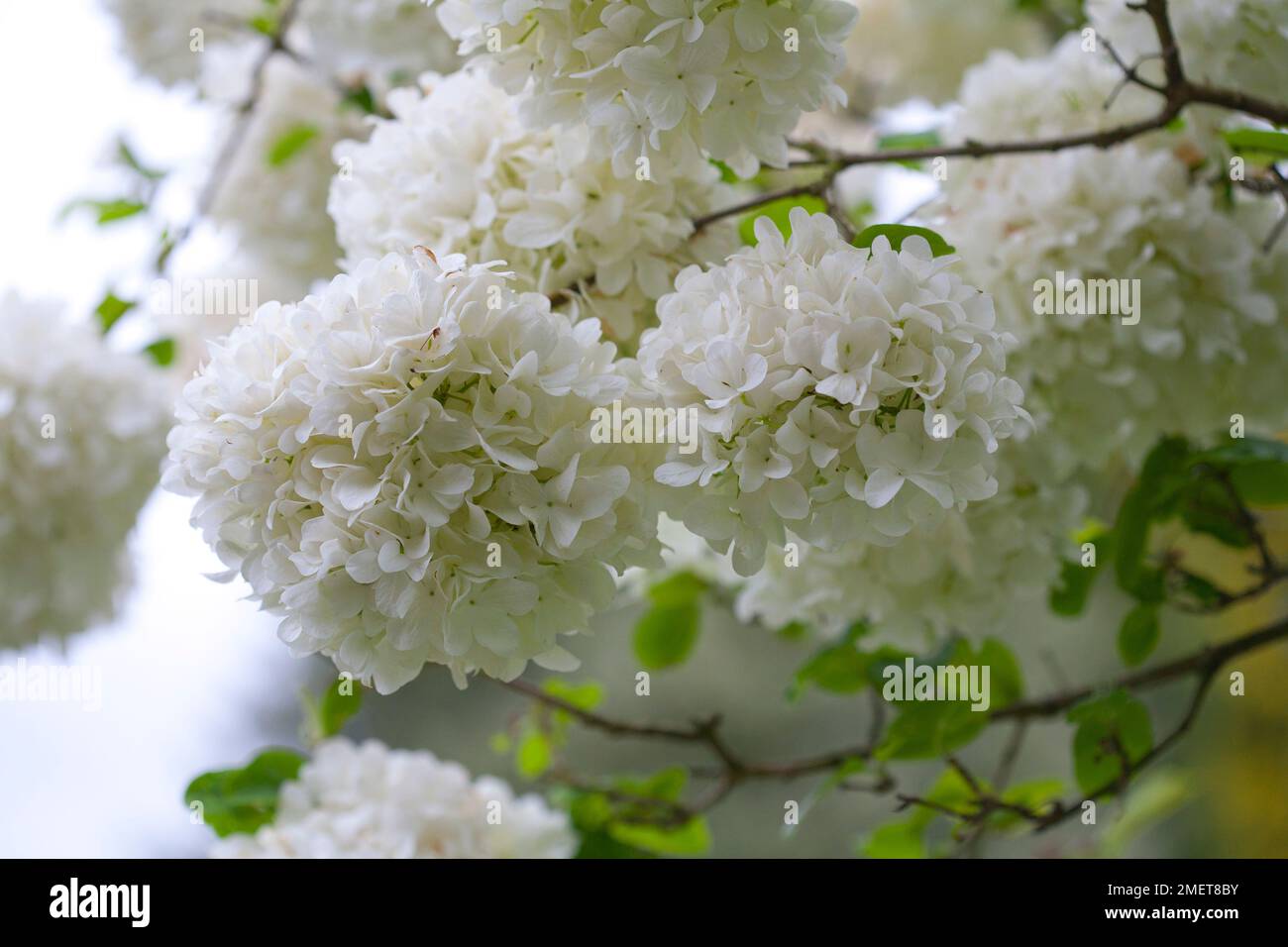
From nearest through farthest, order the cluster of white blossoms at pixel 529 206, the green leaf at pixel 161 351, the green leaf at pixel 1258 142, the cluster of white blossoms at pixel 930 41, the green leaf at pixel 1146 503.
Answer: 1. the cluster of white blossoms at pixel 529 206
2. the green leaf at pixel 1258 142
3. the green leaf at pixel 1146 503
4. the green leaf at pixel 161 351
5. the cluster of white blossoms at pixel 930 41

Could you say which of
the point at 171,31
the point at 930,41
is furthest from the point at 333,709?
the point at 930,41

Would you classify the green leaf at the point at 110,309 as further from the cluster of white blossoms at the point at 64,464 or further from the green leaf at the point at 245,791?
the green leaf at the point at 245,791

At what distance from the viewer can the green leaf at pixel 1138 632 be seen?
0.83m

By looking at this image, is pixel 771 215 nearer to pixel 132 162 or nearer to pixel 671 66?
pixel 671 66

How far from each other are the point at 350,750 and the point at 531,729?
0.21 m

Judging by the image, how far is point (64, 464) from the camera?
91 centimetres

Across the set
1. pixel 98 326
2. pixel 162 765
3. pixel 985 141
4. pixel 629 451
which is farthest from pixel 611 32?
pixel 162 765

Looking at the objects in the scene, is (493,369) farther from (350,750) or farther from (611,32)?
(350,750)

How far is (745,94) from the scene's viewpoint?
0.51 meters

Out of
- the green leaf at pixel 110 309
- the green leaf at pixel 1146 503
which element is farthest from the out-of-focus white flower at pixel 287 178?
the green leaf at pixel 1146 503

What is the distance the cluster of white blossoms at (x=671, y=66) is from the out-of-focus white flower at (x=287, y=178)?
1.63ft

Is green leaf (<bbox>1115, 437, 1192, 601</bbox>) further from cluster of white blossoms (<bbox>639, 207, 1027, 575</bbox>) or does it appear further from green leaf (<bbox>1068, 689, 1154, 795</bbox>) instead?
cluster of white blossoms (<bbox>639, 207, 1027, 575</bbox>)

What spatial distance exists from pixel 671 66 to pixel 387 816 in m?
0.60
